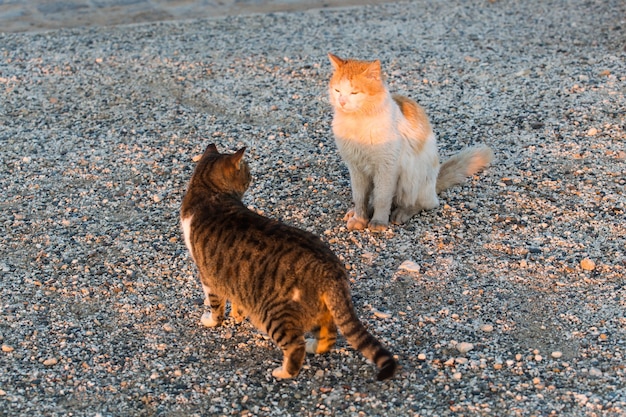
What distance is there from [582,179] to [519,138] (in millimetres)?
1005

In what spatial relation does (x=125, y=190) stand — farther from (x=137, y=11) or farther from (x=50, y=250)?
(x=137, y=11)

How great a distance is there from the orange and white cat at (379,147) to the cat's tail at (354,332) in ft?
6.32

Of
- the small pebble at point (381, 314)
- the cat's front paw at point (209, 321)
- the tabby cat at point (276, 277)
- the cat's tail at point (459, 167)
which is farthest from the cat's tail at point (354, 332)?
the cat's tail at point (459, 167)

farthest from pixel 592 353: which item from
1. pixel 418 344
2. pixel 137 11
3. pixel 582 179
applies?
pixel 137 11

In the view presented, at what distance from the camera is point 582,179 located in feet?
21.8

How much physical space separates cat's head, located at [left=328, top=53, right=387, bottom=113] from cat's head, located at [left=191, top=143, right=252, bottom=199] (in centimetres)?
122

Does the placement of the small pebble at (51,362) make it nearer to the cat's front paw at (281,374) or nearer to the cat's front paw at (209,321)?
the cat's front paw at (209,321)

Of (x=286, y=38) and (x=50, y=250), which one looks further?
(x=286, y=38)

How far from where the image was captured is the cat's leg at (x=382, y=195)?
5.94 metres

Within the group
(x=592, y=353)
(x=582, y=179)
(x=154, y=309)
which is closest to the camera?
(x=592, y=353)

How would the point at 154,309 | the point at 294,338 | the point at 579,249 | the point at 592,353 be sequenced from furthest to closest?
the point at 579,249, the point at 154,309, the point at 592,353, the point at 294,338

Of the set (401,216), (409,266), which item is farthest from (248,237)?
(401,216)

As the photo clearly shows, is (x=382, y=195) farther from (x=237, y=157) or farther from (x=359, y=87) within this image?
(x=237, y=157)

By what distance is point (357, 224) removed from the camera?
6027mm
